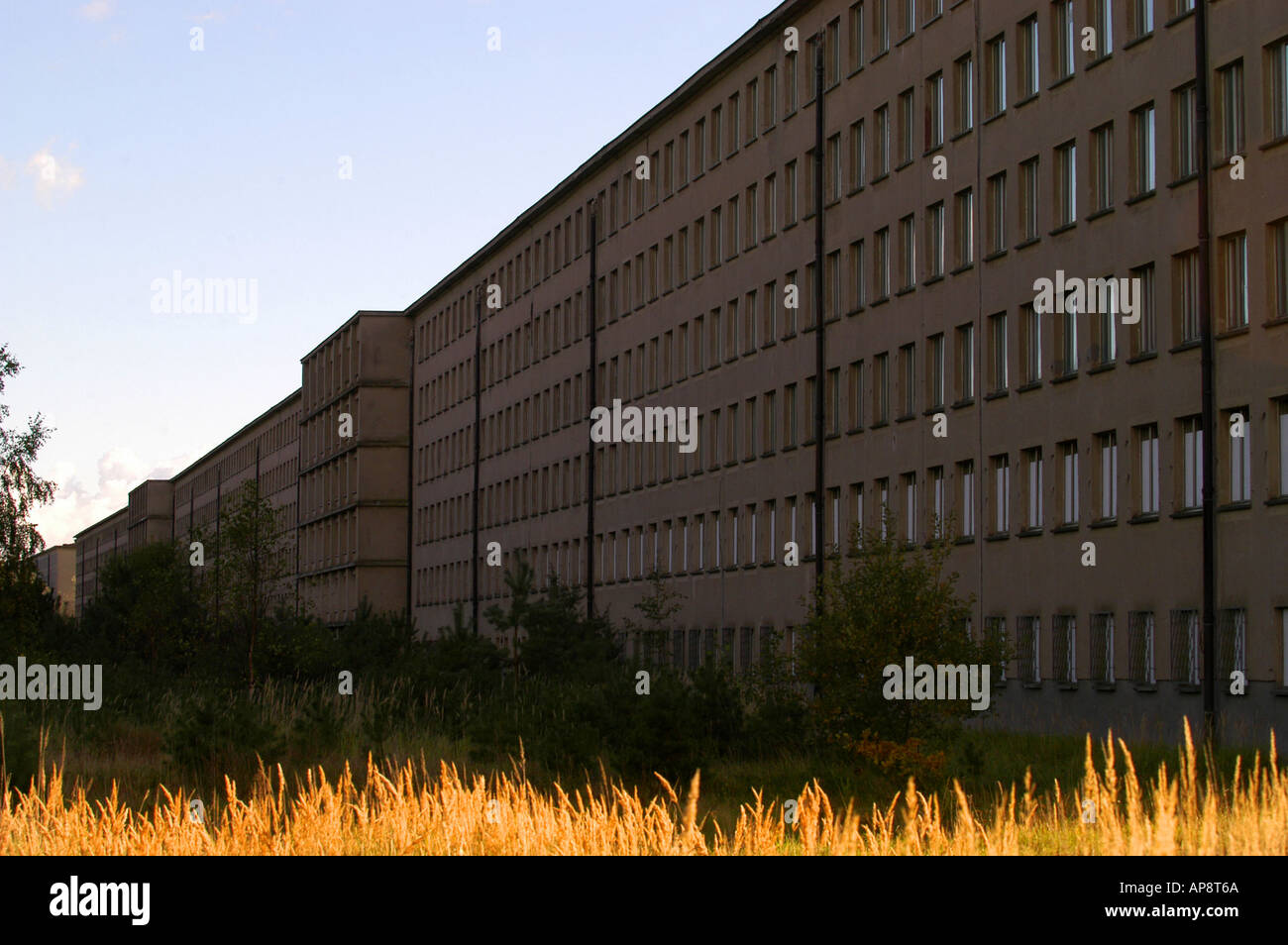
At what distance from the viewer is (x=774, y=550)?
6444 cm

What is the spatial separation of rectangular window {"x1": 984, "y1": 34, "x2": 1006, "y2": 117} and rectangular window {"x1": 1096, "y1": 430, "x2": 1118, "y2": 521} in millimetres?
10125

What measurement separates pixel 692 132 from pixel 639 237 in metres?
7.03

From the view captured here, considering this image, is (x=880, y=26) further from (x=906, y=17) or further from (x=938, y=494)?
(x=938, y=494)

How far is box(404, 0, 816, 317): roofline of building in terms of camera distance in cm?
6494

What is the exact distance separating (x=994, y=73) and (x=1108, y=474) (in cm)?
1208

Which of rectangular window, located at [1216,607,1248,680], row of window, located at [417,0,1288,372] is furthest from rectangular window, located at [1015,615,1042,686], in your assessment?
row of window, located at [417,0,1288,372]

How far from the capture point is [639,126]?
255 ft

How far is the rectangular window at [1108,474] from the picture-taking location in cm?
4325

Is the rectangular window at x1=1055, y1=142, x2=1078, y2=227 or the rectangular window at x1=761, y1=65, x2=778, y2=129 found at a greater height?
the rectangular window at x1=761, y1=65, x2=778, y2=129

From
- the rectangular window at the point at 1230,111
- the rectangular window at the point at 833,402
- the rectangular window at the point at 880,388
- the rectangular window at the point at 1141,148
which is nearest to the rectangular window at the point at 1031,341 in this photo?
the rectangular window at the point at 1141,148

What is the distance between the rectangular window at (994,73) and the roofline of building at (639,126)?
12.7 meters

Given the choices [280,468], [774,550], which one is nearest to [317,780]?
[774,550]

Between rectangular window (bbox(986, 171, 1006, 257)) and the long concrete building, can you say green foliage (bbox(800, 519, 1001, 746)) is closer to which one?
the long concrete building

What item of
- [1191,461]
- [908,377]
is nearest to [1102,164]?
[1191,461]
